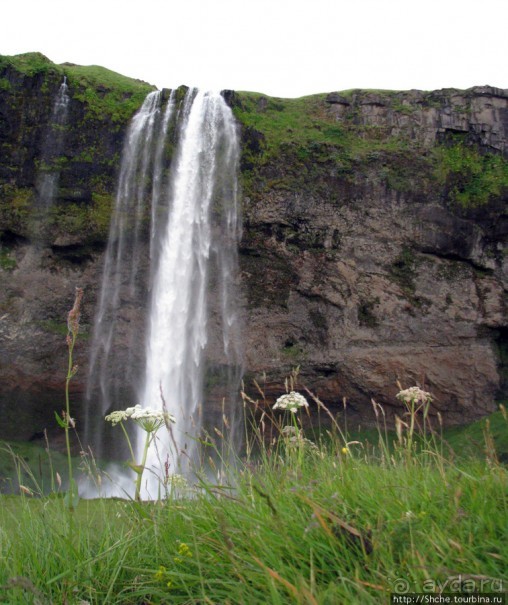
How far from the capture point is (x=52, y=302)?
80.5ft

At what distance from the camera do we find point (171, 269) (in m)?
24.5

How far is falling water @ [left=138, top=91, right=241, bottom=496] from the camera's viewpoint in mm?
23641

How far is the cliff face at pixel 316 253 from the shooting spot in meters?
24.6

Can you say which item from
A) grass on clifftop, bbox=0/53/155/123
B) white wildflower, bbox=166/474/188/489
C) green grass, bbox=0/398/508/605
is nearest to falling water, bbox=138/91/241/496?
grass on clifftop, bbox=0/53/155/123

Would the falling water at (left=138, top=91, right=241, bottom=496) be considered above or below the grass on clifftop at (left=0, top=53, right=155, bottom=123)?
below

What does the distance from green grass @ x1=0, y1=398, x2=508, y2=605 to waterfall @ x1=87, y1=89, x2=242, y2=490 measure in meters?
21.2

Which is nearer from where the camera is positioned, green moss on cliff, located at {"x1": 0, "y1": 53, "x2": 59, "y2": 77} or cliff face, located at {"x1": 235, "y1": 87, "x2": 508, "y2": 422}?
cliff face, located at {"x1": 235, "y1": 87, "x2": 508, "y2": 422}

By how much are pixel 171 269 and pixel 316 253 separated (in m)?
6.75

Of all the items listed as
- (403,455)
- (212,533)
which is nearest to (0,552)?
(212,533)

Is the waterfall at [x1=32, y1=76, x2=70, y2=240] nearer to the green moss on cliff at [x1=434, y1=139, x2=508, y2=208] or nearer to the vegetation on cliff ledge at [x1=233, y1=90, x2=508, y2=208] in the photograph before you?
the vegetation on cliff ledge at [x1=233, y1=90, x2=508, y2=208]

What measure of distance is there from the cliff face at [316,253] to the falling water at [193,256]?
89 centimetres

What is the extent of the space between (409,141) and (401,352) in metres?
10.7

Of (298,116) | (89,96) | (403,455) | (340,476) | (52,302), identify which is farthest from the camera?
(298,116)

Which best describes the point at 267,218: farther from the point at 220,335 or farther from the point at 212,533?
the point at 212,533
